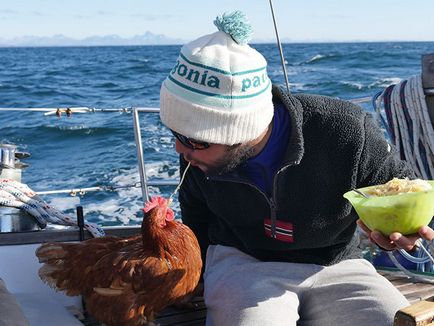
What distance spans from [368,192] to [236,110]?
0.46 metres

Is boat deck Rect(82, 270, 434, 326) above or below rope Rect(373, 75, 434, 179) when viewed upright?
below

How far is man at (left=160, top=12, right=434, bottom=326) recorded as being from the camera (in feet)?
6.47

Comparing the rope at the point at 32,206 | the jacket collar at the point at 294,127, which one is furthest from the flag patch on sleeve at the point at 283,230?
the rope at the point at 32,206

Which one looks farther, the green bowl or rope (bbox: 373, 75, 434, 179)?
rope (bbox: 373, 75, 434, 179)

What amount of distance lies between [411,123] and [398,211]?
1750mm

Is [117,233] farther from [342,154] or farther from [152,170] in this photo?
[152,170]

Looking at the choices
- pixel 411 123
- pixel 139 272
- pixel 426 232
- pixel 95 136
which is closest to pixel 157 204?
pixel 139 272

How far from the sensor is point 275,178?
2.15 meters

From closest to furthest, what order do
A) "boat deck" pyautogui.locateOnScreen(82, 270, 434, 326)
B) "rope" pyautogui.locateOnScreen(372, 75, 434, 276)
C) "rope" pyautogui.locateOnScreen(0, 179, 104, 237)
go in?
"boat deck" pyautogui.locateOnScreen(82, 270, 434, 326) → "rope" pyautogui.locateOnScreen(0, 179, 104, 237) → "rope" pyautogui.locateOnScreen(372, 75, 434, 276)

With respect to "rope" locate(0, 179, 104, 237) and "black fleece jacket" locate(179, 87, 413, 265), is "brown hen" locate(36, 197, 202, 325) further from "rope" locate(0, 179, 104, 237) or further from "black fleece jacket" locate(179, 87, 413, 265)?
"rope" locate(0, 179, 104, 237)

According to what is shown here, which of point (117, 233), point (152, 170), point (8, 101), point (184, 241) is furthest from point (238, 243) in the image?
point (8, 101)

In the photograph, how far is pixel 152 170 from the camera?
8438mm

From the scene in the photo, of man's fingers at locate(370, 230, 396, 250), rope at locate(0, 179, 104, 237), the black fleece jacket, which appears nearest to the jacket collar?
the black fleece jacket

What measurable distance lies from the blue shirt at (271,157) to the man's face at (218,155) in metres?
0.06
